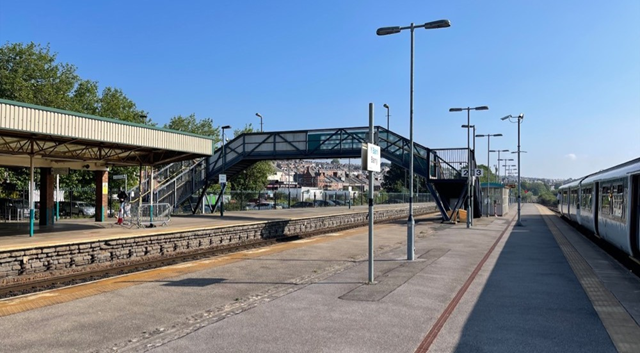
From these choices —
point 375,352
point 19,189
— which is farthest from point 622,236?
point 19,189

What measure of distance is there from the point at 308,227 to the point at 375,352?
67.1 ft

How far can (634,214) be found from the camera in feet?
39.3

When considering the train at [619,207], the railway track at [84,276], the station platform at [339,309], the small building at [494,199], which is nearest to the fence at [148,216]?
the railway track at [84,276]

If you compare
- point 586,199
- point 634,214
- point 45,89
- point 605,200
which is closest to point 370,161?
point 634,214

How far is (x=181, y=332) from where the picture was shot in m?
6.64

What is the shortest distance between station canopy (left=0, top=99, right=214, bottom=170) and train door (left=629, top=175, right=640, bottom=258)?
14752mm

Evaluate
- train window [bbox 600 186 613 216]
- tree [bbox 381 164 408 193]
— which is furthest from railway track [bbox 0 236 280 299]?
tree [bbox 381 164 408 193]

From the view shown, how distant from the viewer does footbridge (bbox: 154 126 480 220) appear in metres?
27.9

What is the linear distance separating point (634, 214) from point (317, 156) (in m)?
18.5

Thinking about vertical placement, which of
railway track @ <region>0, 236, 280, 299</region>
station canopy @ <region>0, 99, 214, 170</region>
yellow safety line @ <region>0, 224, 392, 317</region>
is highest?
station canopy @ <region>0, 99, 214, 170</region>

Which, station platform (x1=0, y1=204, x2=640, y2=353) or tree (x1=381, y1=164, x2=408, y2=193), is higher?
tree (x1=381, y1=164, x2=408, y2=193)

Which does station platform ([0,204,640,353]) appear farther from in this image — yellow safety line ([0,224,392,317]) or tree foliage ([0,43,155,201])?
tree foliage ([0,43,155,201])

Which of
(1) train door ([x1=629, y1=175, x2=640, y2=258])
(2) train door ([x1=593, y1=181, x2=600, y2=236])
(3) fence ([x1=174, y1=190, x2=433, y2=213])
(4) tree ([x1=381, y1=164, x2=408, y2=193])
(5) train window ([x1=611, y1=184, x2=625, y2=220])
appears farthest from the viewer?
(4) tree ([x1=381, y1=164, x2=408, y2=193])

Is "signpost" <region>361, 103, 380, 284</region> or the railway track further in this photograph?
the railway track
